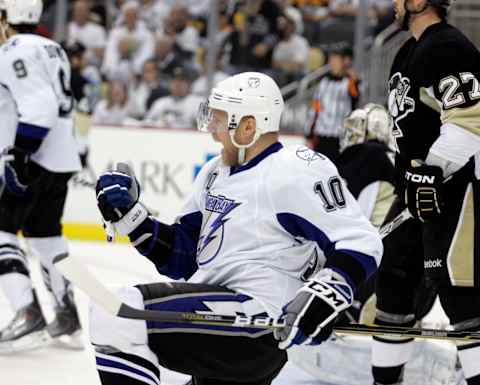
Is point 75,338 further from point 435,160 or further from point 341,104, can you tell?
point 341,104

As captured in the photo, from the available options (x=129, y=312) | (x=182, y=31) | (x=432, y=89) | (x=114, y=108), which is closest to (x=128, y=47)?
(x=182, y=31)

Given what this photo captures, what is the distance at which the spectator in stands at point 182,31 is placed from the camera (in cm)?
926

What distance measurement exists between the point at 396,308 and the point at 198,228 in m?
0.93

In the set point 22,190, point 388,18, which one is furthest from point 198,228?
point 388,18

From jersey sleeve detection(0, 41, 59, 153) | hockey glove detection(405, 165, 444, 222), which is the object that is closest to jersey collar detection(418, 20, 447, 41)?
hockey glove detection(405, 165, 444, 222)

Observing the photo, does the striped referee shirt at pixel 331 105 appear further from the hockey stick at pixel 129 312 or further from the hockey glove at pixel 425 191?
the hockey stick at pixel 129 312

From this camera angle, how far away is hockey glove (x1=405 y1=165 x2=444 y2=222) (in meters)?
2.92

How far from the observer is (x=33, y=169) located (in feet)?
14.5

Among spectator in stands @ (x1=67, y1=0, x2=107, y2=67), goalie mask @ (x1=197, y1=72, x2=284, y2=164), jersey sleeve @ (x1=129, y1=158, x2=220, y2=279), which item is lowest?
spectator in stands @ (x1=67, y1=0, x2=107, y2=67)

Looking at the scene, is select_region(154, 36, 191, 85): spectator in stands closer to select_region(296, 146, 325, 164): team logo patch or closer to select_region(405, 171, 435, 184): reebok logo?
select_region(405, 171, 435, 184): reebok logo

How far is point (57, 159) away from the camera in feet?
14.6

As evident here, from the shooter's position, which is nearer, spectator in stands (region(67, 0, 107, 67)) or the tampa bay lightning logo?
the tampa bay lightning logo

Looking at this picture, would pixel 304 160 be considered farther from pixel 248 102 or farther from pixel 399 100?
pixel 399 100

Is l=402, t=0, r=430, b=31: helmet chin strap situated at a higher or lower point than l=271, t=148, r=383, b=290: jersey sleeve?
higher
